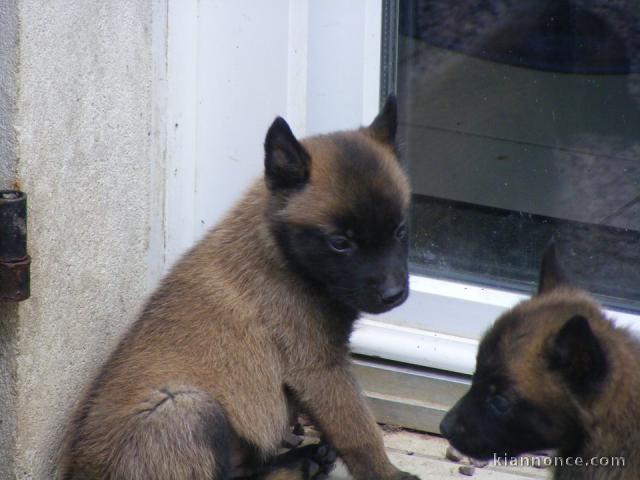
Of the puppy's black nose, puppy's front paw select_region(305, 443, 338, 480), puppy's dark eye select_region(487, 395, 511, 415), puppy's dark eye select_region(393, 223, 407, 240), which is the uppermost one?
puppy's dark eye select_region(393, 223, 407, 240)

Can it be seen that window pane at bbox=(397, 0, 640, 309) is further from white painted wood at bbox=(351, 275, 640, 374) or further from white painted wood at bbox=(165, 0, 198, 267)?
white painted wood at bbox=(165, 0, 198, 267)

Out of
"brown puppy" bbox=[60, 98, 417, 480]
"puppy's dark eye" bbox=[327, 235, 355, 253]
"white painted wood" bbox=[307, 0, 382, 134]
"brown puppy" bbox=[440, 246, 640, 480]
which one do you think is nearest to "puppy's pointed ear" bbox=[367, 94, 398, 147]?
"brown puppy" bbox=[60, 98, 417, 480]

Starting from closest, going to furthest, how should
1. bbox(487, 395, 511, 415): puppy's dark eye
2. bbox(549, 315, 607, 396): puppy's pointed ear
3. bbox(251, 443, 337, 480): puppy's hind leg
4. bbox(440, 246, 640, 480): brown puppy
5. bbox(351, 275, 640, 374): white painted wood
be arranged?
bbox(549, 315, 607, 396): puppy's pointed ear
bbox(440, 246, 640, 480): brown puppy
bbox(487, 395, 511, 415): puppy's dark eye
bbox(251, 443, 337, 480): puppy's hind leg
bbox(351, 275, 640, 374): white painted wood

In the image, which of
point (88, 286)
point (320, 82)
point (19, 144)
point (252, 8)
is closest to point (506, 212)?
point (320, 82)

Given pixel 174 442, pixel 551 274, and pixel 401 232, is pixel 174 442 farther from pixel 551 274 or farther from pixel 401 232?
pixel 551 274

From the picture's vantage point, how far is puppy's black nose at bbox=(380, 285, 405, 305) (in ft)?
13.9

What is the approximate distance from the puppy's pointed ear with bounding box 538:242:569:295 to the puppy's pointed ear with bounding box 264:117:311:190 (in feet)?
3.18

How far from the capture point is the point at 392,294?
4242 millimetres

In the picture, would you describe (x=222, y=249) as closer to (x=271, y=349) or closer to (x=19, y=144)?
(x=271, y=349)

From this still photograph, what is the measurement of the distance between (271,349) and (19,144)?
1.24m

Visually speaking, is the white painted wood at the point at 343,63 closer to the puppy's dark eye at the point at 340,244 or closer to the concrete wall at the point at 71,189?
the concrete wall at the point at 71,189

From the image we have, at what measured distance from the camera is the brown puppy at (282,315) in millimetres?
4180

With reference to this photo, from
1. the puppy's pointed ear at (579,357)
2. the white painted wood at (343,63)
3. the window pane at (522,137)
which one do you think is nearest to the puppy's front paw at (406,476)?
the puppy's pointed ear at (579,357)

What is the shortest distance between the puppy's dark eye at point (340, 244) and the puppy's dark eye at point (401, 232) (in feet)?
0.62
